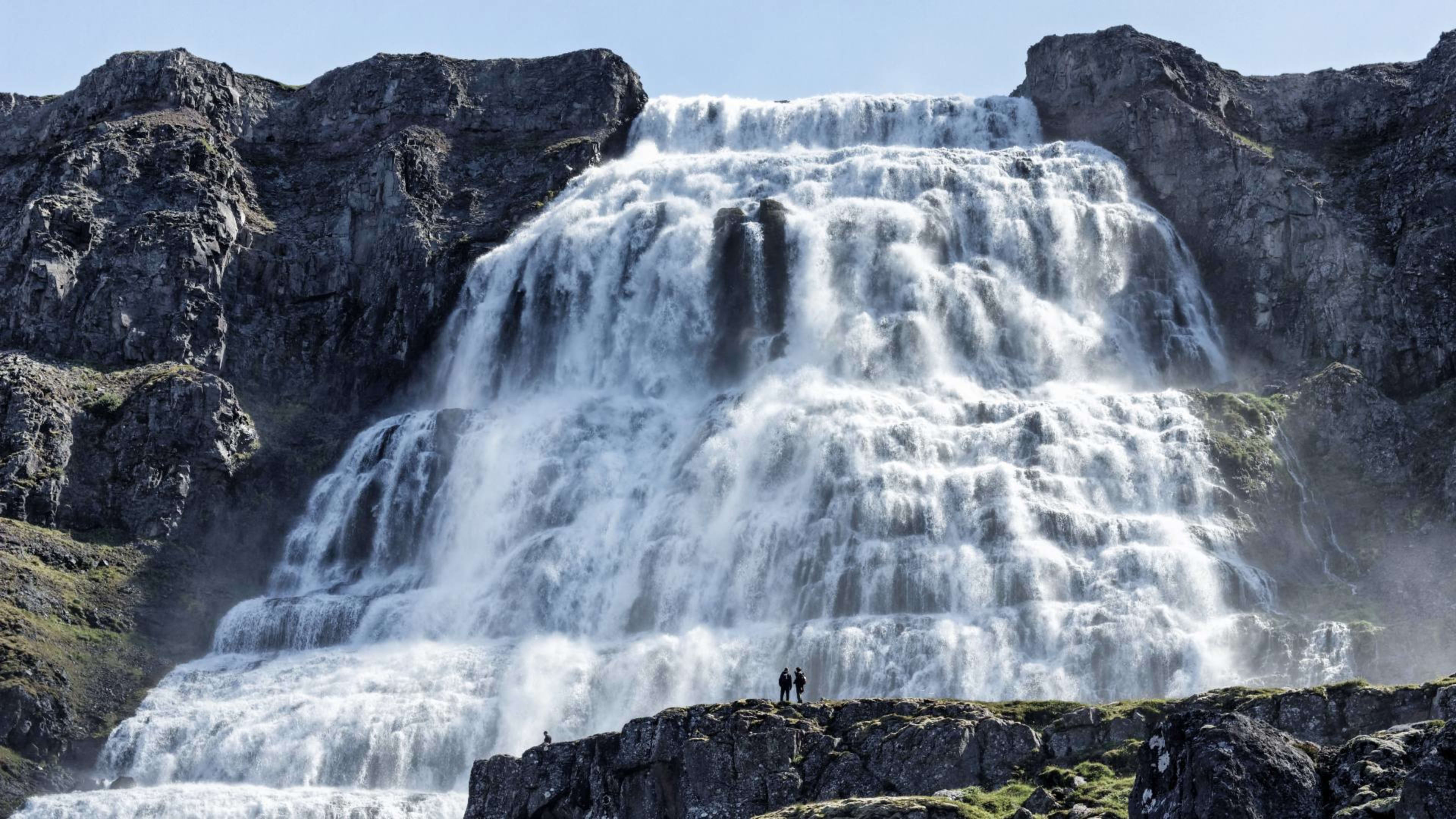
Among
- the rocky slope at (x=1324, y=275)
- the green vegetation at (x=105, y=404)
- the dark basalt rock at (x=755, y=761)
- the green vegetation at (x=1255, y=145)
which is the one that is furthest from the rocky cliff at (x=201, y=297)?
the green vegetation at (x=1255, y=145)

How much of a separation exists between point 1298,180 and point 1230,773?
80809 mm

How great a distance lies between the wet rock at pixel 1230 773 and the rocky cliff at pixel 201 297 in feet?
198

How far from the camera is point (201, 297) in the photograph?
4230 inches

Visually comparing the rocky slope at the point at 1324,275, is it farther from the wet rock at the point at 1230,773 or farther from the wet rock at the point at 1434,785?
the wet rock at the point at 1434,785

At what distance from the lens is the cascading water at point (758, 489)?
7050 cm

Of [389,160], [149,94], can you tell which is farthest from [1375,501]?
[149,94]

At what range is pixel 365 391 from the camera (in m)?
108

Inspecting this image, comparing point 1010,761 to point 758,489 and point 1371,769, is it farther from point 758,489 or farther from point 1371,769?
point 758,489

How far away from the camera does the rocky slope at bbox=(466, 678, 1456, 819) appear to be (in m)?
26.3

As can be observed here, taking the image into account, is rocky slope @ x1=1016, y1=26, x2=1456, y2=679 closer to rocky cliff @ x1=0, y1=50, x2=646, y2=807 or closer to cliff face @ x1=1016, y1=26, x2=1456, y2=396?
cliff face @ x1=1016, y1=26, x2=1456, y2=396

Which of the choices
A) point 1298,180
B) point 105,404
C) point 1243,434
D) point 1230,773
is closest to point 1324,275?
point 1298,180

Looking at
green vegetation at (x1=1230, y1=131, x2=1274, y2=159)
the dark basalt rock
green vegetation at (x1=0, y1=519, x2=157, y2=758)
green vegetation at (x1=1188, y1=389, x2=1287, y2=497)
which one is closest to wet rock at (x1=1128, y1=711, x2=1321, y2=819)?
the dark basalt rock

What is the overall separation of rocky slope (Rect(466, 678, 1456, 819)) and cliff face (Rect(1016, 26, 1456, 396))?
177 ft

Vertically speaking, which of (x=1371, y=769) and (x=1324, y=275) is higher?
(x=1324, y=275)
